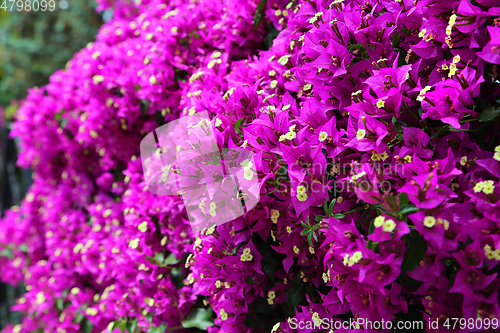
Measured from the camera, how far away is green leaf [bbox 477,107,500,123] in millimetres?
782

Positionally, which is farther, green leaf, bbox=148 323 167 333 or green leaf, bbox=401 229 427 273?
green leaf, bbox=148 323 167 333

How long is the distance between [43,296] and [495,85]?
2.35 meters

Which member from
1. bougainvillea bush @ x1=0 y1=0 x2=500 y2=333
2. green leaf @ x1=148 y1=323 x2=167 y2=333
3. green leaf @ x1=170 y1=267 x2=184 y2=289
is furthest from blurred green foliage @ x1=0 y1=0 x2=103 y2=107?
green leaf @ x1=148 y1=323 x2=167 y2=333

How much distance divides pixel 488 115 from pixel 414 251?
0.35 metres

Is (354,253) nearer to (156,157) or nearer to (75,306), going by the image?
(156,157)

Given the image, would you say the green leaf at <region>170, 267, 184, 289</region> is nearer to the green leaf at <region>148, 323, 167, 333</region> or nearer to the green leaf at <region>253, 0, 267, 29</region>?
the green leaf at <region>148, 323, 167, 333</region>

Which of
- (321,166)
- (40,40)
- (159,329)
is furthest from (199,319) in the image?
(40,40)

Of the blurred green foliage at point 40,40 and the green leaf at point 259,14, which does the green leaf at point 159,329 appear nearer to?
the green leaf at point 259,14

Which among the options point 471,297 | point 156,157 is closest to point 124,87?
point 156,157

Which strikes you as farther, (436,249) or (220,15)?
(220,15)

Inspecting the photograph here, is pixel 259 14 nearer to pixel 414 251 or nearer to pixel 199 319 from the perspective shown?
pixel 414 251

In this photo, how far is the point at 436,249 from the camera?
728 mm

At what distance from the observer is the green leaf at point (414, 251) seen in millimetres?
708

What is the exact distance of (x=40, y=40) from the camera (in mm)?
4504
